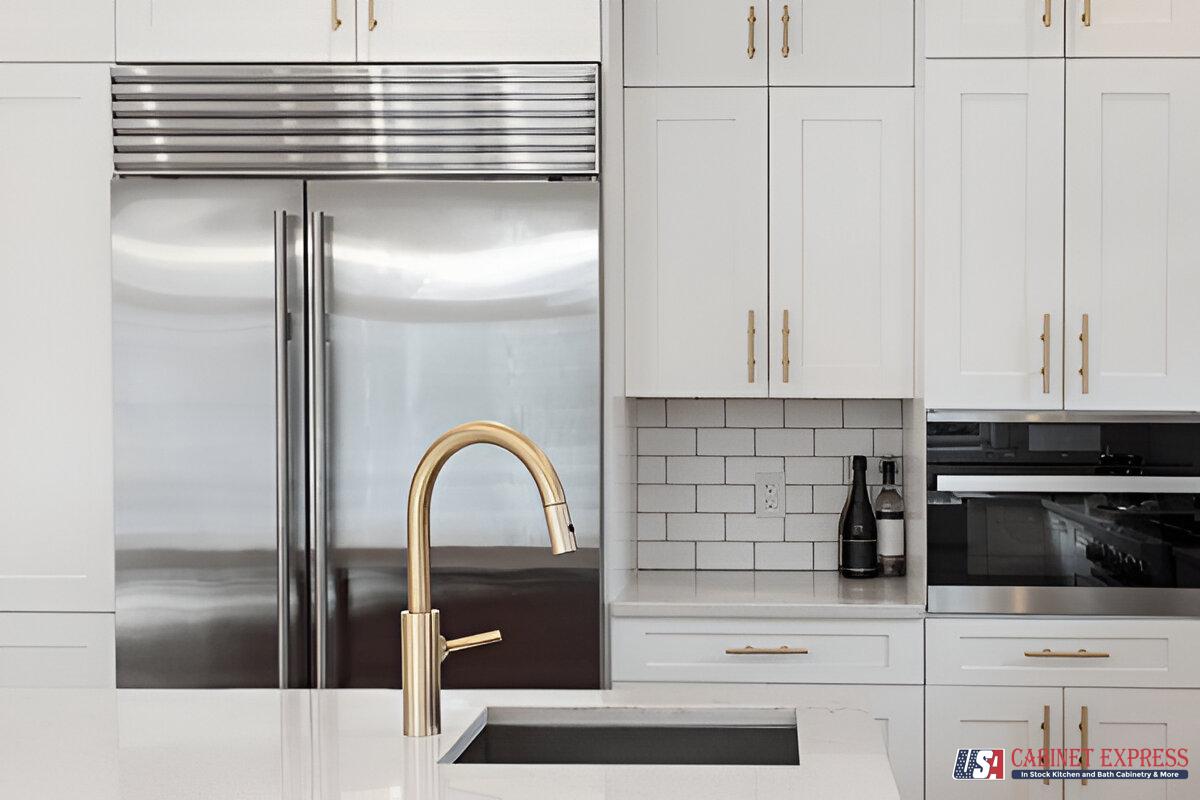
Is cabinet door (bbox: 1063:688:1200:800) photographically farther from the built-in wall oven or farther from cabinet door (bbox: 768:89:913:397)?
cabinet door (bbox: 768:89:913:397)

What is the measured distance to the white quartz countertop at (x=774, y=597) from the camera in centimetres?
272

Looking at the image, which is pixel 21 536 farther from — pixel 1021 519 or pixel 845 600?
pixel 1021 519

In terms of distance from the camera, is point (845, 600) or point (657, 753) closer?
point (657, 753)

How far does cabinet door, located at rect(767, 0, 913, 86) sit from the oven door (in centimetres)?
107

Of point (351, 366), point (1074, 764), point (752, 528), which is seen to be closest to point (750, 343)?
point (752, 528)

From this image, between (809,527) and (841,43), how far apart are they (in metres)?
1.33

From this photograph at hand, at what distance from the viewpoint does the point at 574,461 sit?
2.62 metres

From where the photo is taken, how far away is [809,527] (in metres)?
3.36

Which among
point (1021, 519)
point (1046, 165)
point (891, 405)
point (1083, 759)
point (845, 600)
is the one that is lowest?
point (1083, 759)

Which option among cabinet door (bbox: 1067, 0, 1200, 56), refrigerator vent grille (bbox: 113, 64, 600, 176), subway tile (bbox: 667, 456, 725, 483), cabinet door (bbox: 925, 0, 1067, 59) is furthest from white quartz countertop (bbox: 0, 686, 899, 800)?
cabinet door (bbox: 1067, 0, 1200, 56)

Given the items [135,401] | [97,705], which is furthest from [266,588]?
[97,705]

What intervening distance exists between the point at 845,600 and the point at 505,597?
2.68 feet

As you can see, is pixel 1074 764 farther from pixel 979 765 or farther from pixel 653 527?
pixel 653 527

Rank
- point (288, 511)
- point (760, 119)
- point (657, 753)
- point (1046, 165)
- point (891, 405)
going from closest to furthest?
point (657, 753), point (288, 511), point (1046, 165), point (760, 119), point (891, 405)
